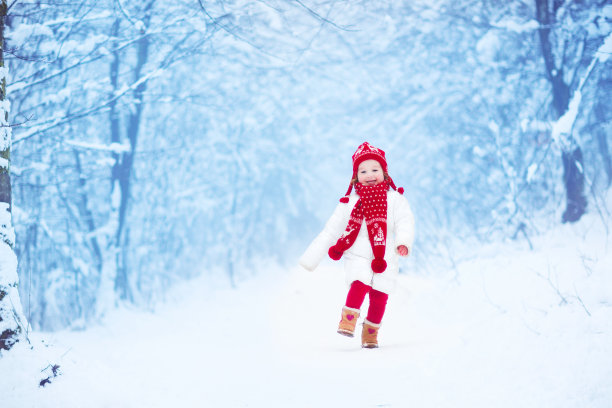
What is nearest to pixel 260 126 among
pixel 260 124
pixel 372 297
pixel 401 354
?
pixel 260 124

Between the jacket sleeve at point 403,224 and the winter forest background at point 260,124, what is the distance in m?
2.32

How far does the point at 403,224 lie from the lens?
8.04ft

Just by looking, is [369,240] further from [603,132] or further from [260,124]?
[260,124]

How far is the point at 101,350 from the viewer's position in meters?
3.16

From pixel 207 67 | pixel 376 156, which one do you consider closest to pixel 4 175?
pixel 376 156

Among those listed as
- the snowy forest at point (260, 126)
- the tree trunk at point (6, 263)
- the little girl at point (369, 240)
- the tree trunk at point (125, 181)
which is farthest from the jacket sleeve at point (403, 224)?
the tree trunk at point (125, 181)

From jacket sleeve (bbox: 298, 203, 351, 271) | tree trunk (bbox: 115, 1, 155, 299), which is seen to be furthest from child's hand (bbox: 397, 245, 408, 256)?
tree trunk (bbox: 115, 1, 155, 299)

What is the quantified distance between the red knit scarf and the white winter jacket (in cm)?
5

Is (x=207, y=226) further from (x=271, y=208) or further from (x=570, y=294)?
(x=570, y=294)

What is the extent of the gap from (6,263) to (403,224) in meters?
2.07

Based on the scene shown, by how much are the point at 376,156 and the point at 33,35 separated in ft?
10.5

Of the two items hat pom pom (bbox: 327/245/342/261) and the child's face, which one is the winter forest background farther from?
hat pom pom (bbox: 327/245/342/261)

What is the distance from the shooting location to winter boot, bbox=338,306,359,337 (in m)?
2.36

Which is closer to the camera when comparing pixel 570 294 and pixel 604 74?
pixel 570 294
